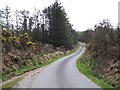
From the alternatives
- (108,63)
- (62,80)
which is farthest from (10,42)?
(62,80)

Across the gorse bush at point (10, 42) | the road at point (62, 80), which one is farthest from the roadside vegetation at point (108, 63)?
the gorse bush at point (10, 42)

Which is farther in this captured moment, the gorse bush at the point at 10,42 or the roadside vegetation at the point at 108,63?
the gorse bush at the point at 10,42

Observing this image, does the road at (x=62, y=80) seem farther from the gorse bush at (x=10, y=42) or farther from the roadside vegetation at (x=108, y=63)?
the gorse bush at (x=10, y=42)

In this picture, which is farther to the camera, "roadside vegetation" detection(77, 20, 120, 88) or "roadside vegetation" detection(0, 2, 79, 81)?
"roadside vegetation" detection(0, 2, 79, 81)

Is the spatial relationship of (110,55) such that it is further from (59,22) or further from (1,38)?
(59,22)

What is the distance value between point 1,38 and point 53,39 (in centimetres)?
3893

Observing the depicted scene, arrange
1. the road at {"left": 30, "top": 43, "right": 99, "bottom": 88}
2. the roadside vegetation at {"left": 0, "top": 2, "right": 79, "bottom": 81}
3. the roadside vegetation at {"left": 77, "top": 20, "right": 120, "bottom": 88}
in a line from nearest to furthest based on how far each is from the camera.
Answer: the road at {"left": 30, "top": 43, "right": 99, "bottom": 88} < the roadside vegetation at {"left": 77, "top": 20, "right": 120, "bottom": 88} < the roadside vegetation at {"left": 0, "top": 2, "right": 79, "bottom": 81}

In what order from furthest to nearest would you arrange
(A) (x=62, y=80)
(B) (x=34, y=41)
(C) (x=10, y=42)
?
(B) (x=34, y=41)
(C) (x=10, y=42)
(A) (x=62, y=80)

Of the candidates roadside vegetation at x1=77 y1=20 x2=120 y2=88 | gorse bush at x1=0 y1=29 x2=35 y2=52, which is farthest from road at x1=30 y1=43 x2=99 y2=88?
gorse bush at x1=0 y1=29 x2=35 y2=52

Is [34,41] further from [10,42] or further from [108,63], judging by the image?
[108,63]

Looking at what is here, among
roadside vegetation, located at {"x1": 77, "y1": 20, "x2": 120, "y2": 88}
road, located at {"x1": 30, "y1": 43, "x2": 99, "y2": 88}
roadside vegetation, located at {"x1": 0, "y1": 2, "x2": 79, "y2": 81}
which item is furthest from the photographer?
roadside vegetation, located at {"x1": 0, "y1": 2, "x2": 79, "y2": 81}

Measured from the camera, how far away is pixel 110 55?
90.9 ft

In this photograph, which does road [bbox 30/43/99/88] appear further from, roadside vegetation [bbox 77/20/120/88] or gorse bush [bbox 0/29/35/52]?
gorse bush [bbox 0/29/35/52]

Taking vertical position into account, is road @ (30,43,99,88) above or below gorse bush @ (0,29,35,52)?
below
